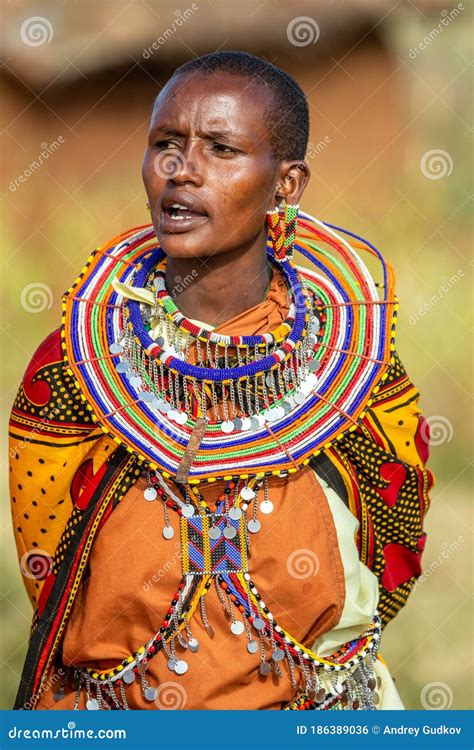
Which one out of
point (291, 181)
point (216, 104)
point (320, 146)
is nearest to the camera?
point (216, 104)

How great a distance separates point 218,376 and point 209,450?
0.18 m

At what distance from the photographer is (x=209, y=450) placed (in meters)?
2.81

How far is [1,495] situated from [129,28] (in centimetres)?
268

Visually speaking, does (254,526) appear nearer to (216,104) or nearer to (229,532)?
(229,532)

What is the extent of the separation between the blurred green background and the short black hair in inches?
132

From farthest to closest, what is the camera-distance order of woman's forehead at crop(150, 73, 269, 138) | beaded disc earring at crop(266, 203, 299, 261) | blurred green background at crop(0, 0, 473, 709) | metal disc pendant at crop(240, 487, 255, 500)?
blurred green background at crop(0, 0, 473, 709) < beaded disc earring at crop(266, 203, 299, 261) < metal disc pendant at crop(240, 487, 255, 500) < woman's forehead at crop(150, 73, 269, 138)

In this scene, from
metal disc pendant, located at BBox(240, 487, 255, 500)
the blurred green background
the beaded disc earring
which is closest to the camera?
metal disc pendant, located at BBox(240, 487, 255, 500)

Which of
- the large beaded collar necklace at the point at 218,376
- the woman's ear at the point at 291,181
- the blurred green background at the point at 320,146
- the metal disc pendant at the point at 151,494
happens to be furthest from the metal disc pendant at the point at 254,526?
the blurred green background at the point at 320,146

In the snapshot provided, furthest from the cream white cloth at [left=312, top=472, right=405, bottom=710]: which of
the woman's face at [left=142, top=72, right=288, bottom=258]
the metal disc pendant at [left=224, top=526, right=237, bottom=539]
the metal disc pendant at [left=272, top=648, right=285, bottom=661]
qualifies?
the woman's face at [left=142, top=72, right=288, bottom=258]

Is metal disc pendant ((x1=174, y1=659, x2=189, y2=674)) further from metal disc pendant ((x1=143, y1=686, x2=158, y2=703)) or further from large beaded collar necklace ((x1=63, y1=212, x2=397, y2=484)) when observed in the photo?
large beaded collar necklace ((x1=63, y1=212, x2=397, y2=484))

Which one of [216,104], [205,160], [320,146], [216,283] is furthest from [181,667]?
[320,146]

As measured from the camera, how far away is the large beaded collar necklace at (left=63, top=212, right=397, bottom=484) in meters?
2.80

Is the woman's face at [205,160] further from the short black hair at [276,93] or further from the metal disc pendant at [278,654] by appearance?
the metal disc pendant at [278,654]

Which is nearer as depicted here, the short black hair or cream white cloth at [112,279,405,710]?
the short black hair
